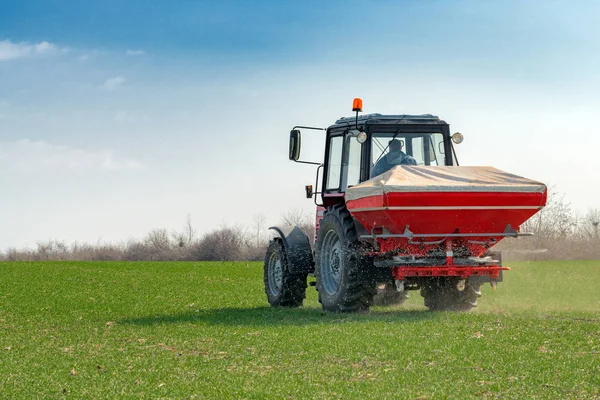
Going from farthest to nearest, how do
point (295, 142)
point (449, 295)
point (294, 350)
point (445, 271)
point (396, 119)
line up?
1. point (449, 295)
2. point (396, 119)
3. point (295, 142)
4. point (445, 271)
5. point (294, 350)

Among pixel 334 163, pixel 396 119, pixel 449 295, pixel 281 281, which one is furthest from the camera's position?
pixel 281 281

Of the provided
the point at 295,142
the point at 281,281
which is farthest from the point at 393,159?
the point at 281,281

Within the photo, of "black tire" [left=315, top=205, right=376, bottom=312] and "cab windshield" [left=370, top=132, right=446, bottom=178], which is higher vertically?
"cab windshield" [left=370, top=132, right=446, bottom=178]

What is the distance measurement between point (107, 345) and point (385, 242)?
4.42 m

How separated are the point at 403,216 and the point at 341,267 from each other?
158 cm

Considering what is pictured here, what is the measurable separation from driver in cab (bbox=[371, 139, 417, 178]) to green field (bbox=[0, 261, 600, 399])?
2366 mm

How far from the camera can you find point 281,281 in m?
14.8

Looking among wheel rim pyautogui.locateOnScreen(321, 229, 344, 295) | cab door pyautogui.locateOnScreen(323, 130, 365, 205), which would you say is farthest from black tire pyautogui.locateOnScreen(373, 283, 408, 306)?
cab door pyautogui.locateOnScreen(323, 130, 365, 205)

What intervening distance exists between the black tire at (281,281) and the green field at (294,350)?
573 mm

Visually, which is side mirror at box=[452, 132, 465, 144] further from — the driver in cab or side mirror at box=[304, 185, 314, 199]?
side mirror at box=[304, 185, 314, 199]

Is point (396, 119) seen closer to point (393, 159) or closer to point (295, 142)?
point (393, 159)

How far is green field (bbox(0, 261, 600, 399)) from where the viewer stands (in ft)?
24.2

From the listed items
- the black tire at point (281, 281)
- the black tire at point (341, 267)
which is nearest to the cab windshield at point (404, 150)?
the black tire at point (341, 267)

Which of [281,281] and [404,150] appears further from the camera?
[281,281]
